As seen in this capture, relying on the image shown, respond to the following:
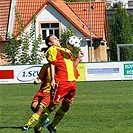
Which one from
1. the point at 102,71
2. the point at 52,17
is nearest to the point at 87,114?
the point at 102,71

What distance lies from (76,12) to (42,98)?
43401mm

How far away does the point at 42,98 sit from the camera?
12.0m

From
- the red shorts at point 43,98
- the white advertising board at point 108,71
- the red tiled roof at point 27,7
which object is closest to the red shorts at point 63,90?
the red shorts at point 43,98

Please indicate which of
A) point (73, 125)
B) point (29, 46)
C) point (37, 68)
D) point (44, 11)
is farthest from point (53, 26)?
point (73, 125)

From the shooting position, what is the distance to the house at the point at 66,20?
49.4 m

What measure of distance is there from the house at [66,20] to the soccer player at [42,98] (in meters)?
34.2

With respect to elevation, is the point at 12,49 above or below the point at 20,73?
above

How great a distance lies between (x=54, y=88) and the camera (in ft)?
37.3

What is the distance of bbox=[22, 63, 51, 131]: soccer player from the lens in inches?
460

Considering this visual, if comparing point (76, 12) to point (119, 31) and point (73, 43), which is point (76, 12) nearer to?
point (119, 31)

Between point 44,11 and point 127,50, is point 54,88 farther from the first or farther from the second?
point 44,11

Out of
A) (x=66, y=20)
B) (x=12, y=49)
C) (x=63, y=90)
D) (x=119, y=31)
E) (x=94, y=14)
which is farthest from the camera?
(x=119, y=31)

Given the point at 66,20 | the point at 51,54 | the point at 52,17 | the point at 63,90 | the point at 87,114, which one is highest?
the point at 52,17

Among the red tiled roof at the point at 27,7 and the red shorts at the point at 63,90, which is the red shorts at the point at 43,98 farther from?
the red tiled roof at the point at 27,7
